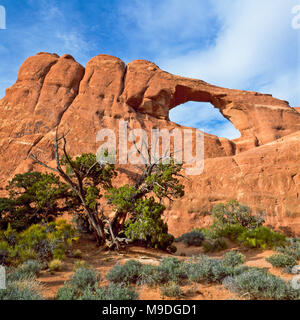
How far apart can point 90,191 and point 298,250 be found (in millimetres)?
9074

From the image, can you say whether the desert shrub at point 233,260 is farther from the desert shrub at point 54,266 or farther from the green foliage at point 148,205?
the desert shrub at point 54,266

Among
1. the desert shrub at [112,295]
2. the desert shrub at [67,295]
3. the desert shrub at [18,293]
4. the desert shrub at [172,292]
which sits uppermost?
the desert shrub at [18,293]

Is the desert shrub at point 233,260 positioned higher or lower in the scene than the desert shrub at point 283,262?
lower

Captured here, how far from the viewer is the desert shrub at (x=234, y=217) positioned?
15416mm

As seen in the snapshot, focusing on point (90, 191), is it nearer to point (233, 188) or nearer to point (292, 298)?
point (292, 298)

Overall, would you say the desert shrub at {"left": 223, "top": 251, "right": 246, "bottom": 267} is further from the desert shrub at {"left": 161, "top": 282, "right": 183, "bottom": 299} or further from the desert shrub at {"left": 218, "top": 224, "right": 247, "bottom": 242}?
the desert shrub at {"left": 218, "top": 224, "right": 247, "bottom": 242}

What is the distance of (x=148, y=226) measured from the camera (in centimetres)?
986

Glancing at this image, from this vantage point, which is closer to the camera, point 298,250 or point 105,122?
point 298,250

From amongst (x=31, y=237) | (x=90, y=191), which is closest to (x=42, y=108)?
(x=90, y=191)

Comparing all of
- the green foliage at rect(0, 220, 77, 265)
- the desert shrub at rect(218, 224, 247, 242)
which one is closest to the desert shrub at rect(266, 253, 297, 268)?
the desert shrub at rect(218, 224, 247, 242)

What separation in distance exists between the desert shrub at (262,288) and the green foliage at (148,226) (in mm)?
5146

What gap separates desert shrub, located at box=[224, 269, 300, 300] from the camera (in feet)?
14.9

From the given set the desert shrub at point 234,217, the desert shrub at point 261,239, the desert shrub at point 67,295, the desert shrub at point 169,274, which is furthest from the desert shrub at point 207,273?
the desert shrub at point 234,217

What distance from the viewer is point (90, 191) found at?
10750 millimetres
